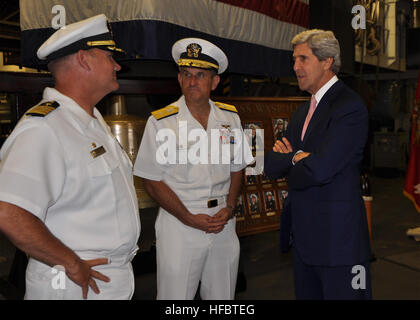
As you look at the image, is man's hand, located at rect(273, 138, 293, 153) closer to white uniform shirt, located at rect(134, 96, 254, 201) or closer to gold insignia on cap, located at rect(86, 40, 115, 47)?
white uniform shirt, located at rect(134, 96, 254, 201)

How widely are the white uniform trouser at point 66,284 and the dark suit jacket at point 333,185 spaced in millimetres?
965

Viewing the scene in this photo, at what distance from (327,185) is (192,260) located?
33.9 inches

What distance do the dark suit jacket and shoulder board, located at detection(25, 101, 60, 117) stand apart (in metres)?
1.17

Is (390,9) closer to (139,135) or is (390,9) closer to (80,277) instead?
(139,135)

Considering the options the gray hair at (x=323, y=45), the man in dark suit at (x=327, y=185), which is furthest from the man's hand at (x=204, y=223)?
the gray hair at (x=323, y=45)

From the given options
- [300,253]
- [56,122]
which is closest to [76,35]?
[56,122]

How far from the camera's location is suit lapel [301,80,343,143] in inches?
79.8

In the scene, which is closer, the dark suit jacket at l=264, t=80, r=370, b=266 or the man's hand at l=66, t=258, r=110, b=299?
the man's hand at l=66, t=258, r=110, b=299

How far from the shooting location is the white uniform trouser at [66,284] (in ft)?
4.48

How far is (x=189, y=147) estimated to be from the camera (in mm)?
2381
